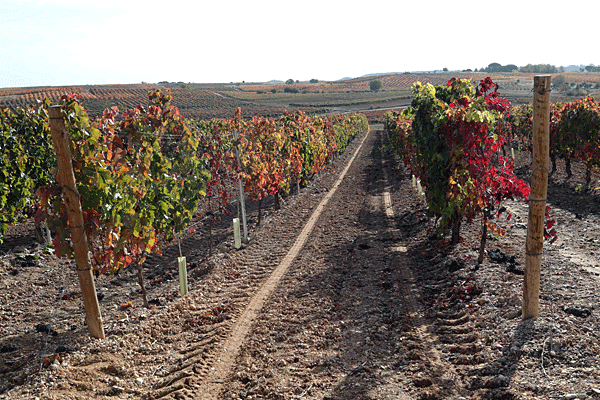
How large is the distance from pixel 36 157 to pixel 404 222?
11714 mm

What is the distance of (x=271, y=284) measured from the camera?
8.60m

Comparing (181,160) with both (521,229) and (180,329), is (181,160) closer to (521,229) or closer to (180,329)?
(180,329)

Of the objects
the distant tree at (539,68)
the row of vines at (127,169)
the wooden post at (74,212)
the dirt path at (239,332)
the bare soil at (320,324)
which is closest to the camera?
the bare soil at (320,324)

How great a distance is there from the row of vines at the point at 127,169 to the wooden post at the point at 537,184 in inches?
226

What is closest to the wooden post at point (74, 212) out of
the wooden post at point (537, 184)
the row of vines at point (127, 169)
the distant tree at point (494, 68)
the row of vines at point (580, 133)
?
the row of vines at point (127, 169)

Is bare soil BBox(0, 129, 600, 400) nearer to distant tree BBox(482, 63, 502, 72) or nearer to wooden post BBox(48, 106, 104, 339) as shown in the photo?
wooden post BBox(48, 106, 104, 339)

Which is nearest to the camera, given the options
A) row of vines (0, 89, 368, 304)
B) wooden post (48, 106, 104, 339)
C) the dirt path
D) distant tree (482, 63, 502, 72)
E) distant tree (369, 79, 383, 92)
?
the dirt path

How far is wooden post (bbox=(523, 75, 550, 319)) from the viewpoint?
499cm

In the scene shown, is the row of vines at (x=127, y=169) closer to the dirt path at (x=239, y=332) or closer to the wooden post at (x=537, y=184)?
the dirt path at (x=239, y=332)

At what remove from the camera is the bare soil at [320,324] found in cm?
480

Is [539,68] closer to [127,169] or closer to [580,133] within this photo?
[580,133]

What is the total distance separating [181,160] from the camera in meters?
9.73

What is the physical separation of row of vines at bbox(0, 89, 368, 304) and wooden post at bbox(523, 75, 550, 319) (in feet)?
18.8

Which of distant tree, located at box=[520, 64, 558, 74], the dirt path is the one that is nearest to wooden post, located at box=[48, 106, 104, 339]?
the dirt path
